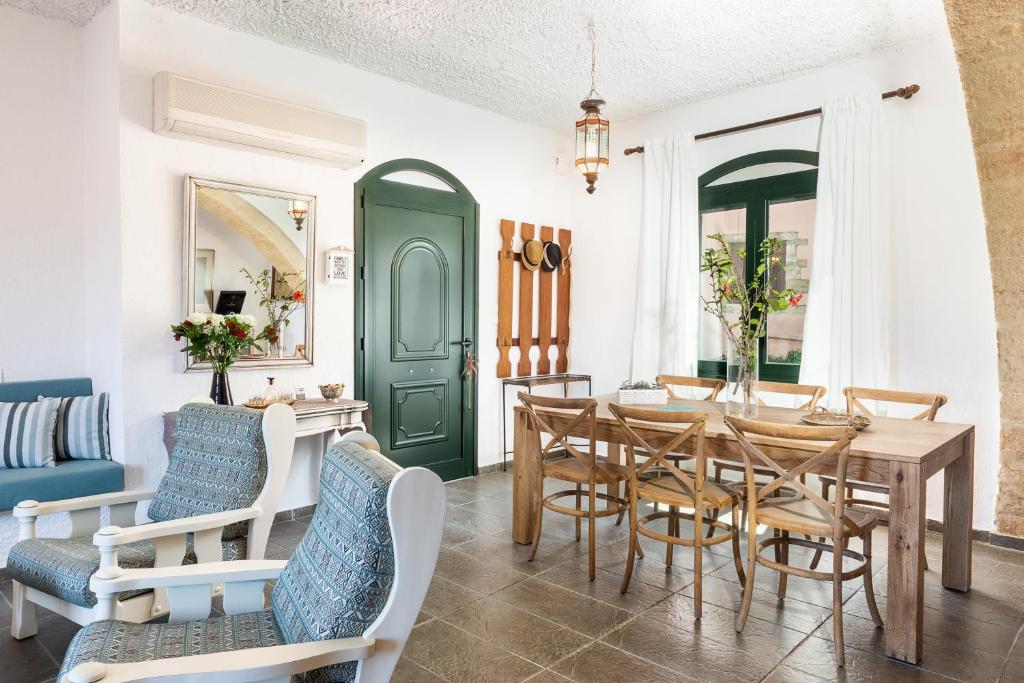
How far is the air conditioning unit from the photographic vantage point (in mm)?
3494


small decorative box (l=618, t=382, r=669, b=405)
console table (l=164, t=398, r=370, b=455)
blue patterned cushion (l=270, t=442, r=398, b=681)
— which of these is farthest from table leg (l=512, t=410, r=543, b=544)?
blue patterned cushion (l=270, t=442, r=398, b=681)

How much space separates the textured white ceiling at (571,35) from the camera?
3568 mm

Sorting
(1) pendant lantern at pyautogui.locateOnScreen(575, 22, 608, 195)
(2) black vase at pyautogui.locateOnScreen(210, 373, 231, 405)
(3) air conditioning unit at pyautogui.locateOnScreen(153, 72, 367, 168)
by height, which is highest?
(3) air conditioning unit at pyautogui.locateOnScreen(153, 72, 367, 168)

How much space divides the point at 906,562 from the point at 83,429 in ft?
13.1

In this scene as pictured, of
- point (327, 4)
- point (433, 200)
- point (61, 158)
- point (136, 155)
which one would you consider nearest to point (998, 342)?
point (433, 200)

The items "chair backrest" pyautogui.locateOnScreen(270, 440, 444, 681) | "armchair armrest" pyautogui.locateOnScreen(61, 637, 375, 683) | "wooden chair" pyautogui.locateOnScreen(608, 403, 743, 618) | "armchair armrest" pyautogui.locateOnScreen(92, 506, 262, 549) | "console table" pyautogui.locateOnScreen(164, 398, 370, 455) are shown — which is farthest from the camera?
"console table" pyautogui.locateOnScreen(164, 398, 370, 455)

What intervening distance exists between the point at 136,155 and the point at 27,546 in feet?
7.02

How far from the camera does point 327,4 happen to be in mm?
3557

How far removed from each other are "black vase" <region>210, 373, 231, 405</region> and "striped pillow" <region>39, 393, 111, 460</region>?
616 mm

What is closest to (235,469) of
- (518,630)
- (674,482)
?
(518,630)

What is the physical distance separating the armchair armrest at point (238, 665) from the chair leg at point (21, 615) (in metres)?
1.63

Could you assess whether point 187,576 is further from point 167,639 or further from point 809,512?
point 809,512

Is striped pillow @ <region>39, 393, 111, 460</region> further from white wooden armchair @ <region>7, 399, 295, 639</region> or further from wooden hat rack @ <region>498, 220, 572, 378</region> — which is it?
wooden hat rack @ <region>498, 220, 572, 378</region>

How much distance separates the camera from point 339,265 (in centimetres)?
434
